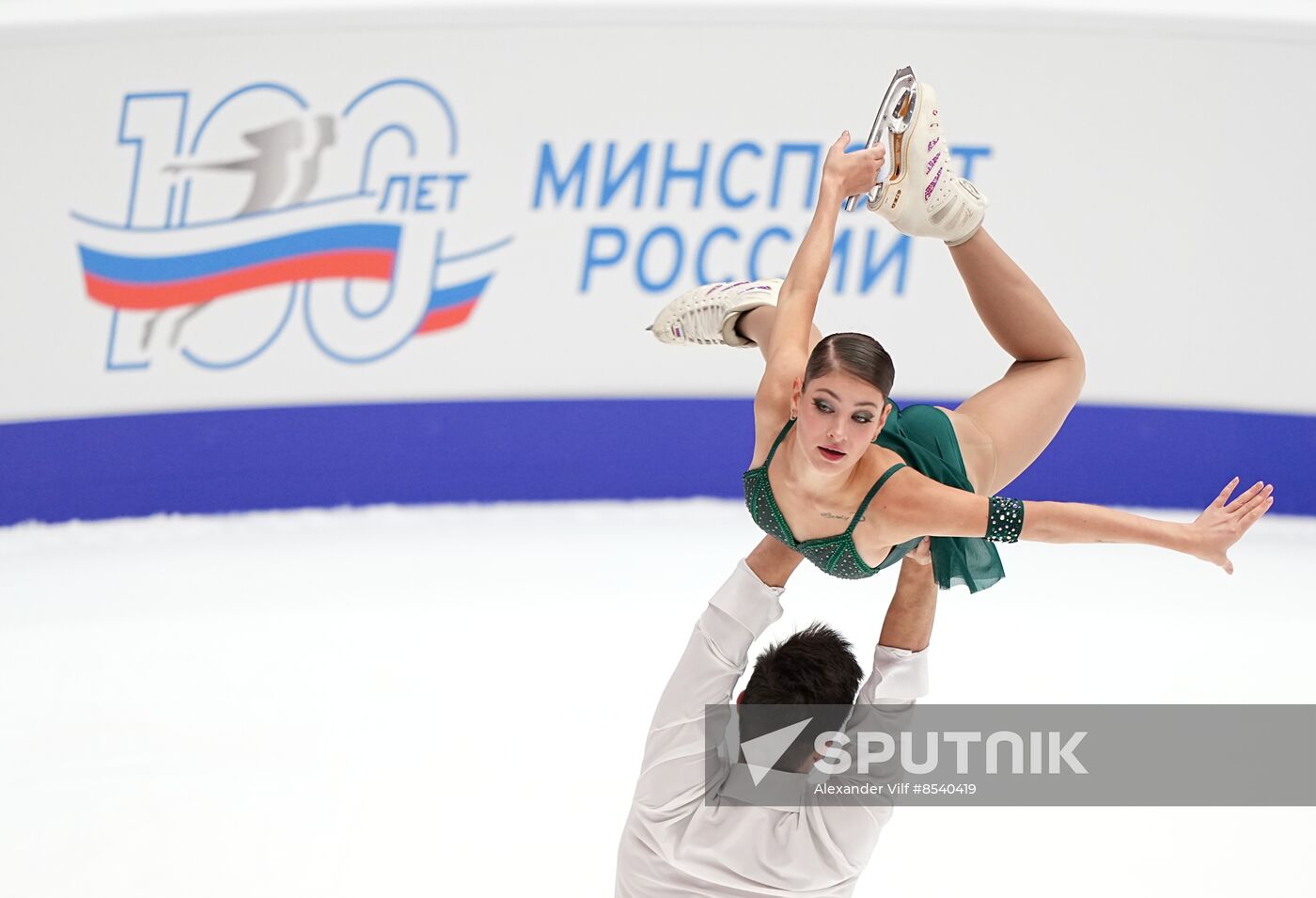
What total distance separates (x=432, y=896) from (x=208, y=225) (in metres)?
3.14

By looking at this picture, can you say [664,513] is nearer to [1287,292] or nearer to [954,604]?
[954,604]

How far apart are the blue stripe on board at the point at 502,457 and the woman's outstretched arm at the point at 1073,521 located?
327 centimetres

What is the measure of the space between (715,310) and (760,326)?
0.47 feet

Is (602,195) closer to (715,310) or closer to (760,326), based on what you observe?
(715,310)

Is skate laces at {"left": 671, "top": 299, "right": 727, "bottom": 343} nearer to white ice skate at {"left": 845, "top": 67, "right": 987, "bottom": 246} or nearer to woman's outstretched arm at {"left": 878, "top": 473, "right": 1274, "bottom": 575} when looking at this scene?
white ice skate at {"left": 845, "top": 67, "right": 987, "bottom": 246}

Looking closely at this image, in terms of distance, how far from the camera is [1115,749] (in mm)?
4176

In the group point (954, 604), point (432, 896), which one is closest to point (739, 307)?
point (432, 896)

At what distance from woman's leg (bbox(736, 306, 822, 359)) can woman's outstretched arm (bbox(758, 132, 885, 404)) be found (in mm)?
158

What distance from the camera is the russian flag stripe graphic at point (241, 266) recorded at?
18.6 ft

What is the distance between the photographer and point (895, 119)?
3281mm

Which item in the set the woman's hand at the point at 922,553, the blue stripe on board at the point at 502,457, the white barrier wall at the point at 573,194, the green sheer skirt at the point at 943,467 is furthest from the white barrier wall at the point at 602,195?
the woman's hand at the point at 922,553

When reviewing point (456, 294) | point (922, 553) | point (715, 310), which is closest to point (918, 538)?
point (922, 553)

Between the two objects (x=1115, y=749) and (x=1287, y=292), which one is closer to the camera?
(x=1115, y=749)

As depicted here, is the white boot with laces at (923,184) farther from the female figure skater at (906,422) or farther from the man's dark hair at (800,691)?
the man's dark hair at (800,691)
